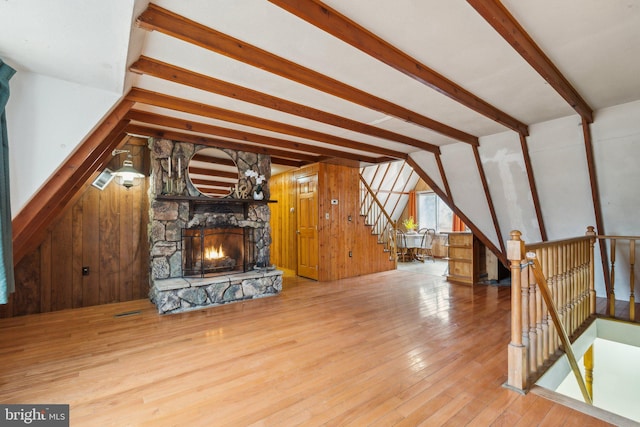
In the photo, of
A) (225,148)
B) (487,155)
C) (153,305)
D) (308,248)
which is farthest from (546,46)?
(153,305)

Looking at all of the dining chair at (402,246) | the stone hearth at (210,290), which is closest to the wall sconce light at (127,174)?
the stone hearth at (210,290)

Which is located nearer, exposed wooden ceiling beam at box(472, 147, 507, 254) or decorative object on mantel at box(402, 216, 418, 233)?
exposed wooden ceiling beam at box(472, 147, 507, 254)

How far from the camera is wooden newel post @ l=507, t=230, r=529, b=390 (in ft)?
6.72

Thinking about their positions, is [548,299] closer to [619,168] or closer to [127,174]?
[619,168]

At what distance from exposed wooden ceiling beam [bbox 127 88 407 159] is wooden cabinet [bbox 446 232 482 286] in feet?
9.11

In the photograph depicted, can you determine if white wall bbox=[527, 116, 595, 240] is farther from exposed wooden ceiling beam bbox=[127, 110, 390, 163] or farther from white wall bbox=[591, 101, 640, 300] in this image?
exposed wooden ceiling beam bbox=[127, 110, 390, 163]

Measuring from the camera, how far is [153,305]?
4.06 meters

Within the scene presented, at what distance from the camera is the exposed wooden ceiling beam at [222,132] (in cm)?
333

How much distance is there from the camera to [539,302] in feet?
7.54

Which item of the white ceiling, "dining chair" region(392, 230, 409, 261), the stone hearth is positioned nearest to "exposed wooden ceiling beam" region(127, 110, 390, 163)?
the white ceiling

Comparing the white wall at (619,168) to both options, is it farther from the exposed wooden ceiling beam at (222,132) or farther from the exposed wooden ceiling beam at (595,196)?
the exposed wooden ceiling beam at (222,132)

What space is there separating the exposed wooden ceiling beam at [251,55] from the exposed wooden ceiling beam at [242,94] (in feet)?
2.02

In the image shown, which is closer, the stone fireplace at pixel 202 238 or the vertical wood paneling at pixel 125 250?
the stone fireplace at pixel 202 238

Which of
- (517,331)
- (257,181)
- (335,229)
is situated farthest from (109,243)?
(517,331)
